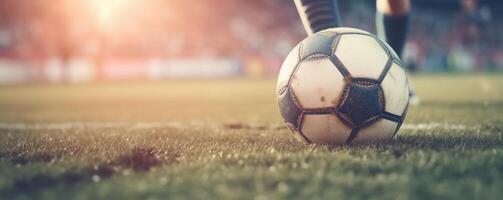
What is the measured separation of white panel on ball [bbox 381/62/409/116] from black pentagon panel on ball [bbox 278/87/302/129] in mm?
389

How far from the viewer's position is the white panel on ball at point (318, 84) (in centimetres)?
234

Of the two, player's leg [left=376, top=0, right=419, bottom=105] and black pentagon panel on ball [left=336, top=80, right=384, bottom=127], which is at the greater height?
player's leg [left=376, top=0, right=419, bottom=105]

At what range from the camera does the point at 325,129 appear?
239 centimetres

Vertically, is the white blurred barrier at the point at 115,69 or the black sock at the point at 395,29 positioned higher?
the black sock at the point at 395,29

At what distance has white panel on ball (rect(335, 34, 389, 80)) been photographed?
236cm

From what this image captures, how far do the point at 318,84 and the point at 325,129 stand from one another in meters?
0.20

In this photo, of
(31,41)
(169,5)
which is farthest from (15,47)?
(169,5)

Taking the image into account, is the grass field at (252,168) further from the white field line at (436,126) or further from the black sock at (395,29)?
the black sock at (395,29)

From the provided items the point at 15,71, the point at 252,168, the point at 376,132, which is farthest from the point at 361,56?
the point at 15,71

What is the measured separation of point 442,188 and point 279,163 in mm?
609

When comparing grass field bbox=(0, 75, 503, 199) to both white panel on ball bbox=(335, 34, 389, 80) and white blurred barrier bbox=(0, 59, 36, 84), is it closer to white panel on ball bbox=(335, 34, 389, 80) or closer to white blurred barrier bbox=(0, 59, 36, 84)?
white panel on ball bbox=(335, 34, 389, 80)

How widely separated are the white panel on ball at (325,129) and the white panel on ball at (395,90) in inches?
8.8

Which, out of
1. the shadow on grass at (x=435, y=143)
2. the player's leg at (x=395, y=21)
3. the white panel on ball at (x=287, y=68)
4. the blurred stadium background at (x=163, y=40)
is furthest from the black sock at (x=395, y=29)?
the blurred stadium background at (x=163, y=40)

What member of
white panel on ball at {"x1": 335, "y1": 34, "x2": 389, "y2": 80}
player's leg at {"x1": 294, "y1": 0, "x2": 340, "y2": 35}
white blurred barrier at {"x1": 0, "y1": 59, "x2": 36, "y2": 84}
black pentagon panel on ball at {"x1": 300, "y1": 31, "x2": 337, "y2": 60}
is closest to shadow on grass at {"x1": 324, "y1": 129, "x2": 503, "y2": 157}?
white panel on ball at {"x1": 335, "y1": 34, "x2": 389, "y2": 80}
